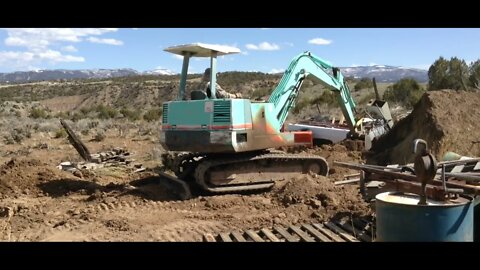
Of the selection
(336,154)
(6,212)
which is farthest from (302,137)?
(6,212)

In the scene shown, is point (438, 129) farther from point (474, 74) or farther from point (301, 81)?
point (474, 74)

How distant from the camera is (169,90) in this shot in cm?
7200

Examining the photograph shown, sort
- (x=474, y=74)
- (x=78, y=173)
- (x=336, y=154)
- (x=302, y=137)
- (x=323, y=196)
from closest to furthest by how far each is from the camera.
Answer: (x=323, y=196), (x=302, y=137), (x=78, y=173), (x=336, y=154), (x=474, y=74)

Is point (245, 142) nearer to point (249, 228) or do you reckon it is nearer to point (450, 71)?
point (249, 228)

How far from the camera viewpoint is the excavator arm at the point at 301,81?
1077 cm

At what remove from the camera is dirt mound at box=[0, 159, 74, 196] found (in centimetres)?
1036

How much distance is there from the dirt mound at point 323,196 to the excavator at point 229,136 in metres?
0.88

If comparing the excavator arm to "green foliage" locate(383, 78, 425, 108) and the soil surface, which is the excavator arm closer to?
the soil surface

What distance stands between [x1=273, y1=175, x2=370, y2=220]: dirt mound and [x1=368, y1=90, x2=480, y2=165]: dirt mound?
10.8 feet

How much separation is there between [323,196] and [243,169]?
Result: 2.01m

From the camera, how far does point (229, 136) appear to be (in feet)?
30.6

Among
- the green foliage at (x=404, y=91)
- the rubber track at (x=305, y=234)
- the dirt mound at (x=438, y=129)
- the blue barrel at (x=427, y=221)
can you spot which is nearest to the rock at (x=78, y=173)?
the rubber track at (x=305, y=234)

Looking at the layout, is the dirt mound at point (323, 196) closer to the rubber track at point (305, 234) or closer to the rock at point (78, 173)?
the rubber track at point (305, 234)
